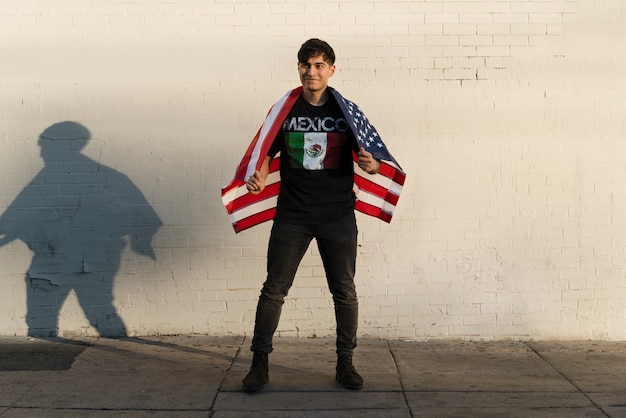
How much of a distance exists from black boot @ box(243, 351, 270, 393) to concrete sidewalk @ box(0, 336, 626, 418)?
0.06m

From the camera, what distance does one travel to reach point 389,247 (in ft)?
23.2

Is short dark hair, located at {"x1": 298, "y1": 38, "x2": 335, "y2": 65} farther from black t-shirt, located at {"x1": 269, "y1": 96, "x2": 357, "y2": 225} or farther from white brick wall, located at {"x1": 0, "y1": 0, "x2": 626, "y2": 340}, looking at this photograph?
white brick wall, located at {"x1": 0, "y1": 0, "x2": 626, "y2": 340}

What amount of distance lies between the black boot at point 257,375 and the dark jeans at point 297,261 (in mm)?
52

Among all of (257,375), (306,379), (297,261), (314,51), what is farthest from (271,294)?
(314,51)

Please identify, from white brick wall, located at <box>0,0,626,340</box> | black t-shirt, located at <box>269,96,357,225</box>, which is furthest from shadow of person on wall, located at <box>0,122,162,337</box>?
A: black t-shirt, located at <box>269,96,357,225</box>

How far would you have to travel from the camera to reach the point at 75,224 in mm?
7070

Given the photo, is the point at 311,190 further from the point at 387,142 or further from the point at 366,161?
the point at 387,142

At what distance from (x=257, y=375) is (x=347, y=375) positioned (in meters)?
0.56

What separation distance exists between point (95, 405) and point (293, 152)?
1926 millimetres

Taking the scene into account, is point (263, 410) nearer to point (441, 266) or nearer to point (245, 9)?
point (441, 266)

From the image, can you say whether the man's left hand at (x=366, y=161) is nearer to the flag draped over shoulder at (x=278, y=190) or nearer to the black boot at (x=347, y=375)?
the flag draped over shoulder at (x=278, y=190)

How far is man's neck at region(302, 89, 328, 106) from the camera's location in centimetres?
562

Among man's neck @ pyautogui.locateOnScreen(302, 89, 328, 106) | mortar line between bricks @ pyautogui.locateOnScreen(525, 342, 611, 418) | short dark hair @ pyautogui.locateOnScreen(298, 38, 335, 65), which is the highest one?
short dark hair @ pyautogui.locateOnScreen(298, 38, 335, 65)

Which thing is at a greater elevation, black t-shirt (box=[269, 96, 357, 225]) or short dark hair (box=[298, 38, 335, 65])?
short dark hair (box=[298, 38, 335, 65])
